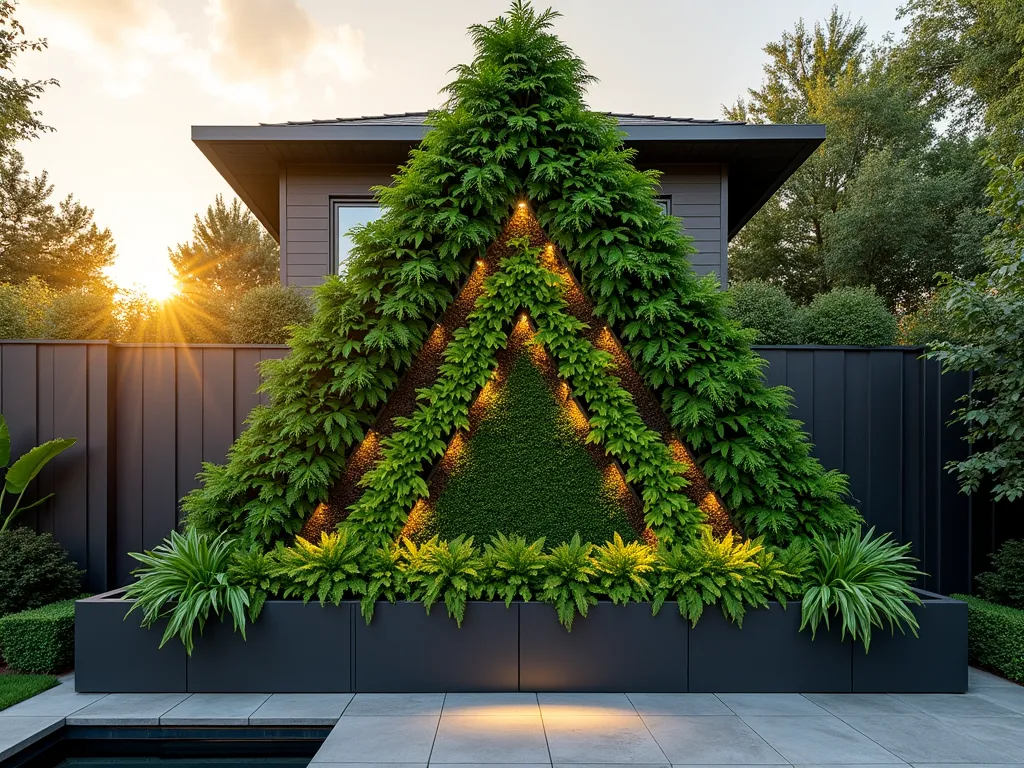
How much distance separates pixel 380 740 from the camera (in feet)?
11.8

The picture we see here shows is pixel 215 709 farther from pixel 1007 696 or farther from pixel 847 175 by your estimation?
pixel 847 175

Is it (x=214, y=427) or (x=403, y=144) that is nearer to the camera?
(x=214, y=427)

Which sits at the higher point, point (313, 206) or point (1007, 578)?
point (313, 206)

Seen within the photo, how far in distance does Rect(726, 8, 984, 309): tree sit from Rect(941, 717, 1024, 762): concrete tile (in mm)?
15666

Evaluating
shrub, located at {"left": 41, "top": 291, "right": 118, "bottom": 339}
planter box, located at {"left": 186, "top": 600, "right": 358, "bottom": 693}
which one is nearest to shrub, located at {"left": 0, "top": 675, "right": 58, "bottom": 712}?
planter box, located at {"left": 186, "top": 600, "right": 358, "bottom": 693}

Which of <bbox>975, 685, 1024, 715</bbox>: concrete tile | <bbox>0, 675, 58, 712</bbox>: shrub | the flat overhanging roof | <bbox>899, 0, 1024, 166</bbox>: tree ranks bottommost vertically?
<bbox>975, 685, 1024, 715</bbox>: concrete tile

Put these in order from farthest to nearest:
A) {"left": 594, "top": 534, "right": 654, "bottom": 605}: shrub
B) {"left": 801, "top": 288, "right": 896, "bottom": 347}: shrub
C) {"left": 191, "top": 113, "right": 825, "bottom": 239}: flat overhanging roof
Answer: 1. {"left": 191, "top": 113, "right": 825, "bottom": 239}: flat overhanging roof
2. {"left": 801, "top": 288, "right": 896, "bottom": 347}: shrub
3. {"left": 594, "top": 534, "right": 654, "bottom": 605}: shrub

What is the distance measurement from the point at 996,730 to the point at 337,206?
348 inches

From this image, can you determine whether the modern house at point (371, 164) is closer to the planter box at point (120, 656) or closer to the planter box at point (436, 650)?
the planter box at point (120, 656)

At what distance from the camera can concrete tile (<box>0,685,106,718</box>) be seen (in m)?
3.95

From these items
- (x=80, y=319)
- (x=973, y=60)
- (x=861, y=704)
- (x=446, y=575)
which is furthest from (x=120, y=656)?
(x=973, y=60)

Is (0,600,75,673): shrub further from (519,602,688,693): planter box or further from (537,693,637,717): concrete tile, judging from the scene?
(537,693,637,717): concrete tile

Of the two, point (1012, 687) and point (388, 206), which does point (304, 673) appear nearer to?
point (388, 206)

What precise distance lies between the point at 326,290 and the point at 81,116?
54.8 ft
